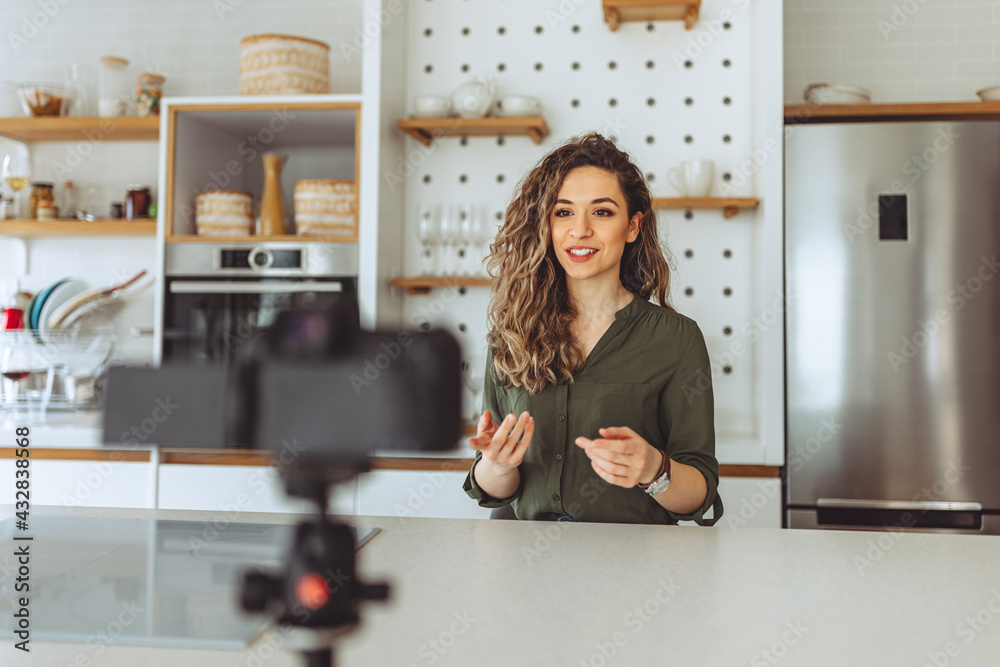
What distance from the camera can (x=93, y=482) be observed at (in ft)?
8.45

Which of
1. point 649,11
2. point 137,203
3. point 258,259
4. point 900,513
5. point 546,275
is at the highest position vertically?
point 649,11

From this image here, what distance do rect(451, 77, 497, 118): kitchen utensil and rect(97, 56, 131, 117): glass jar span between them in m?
1.26

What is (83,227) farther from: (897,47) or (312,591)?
(897,47)

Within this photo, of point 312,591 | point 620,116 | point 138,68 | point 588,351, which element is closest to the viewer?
point 312,591

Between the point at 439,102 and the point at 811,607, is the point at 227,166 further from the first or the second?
the point at 811,607

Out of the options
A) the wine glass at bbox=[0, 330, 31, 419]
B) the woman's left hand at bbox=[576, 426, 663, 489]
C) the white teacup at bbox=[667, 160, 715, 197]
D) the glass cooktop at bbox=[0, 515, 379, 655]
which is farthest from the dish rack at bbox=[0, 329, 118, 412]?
the woman's left hand at bbox=[576, 426, 663, 489]

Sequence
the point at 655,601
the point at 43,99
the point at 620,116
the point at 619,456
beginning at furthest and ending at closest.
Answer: the point at 43,99, the point at 620,116, the point at 619,456, the point at 655,601

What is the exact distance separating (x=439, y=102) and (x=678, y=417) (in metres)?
1.58

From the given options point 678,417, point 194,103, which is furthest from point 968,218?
point 194,103

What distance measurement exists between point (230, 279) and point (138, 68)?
1228 millimetres

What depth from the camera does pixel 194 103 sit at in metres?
2.66

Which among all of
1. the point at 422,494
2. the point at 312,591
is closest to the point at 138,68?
the point at 422,494

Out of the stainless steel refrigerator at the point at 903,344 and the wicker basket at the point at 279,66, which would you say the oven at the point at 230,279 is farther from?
the stainless steel refrigerator at the point at 903,344

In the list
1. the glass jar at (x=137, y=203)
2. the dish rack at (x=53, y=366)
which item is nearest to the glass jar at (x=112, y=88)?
the glass jar at (x=137, y=203)
